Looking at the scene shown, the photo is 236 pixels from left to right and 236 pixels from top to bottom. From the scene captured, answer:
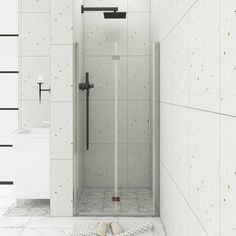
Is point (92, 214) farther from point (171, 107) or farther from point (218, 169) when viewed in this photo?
point (218, 169)

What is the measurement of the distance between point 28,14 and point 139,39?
1.27 meters

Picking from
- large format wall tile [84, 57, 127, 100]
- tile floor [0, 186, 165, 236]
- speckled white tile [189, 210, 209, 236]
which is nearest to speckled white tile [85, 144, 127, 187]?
large format wall tile [84, 57, 127, 100]

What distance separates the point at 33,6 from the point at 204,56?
10.5ft

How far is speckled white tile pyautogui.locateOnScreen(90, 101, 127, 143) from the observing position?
430 cm

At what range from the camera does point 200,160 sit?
62.1 inches

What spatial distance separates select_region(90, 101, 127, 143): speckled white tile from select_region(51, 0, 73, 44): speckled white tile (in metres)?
1.16

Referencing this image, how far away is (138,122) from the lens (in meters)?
4.32

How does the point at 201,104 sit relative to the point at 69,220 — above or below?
above

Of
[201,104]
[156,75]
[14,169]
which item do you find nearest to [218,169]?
[201,104]

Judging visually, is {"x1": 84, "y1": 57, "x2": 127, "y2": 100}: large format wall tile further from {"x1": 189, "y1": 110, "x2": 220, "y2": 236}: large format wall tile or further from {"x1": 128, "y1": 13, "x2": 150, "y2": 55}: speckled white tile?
{"x1": 189, "y1": 110, "x2": 220, "y2": 236}: large format wall tile

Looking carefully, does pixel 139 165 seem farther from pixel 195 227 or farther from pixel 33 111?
pixel 195 227

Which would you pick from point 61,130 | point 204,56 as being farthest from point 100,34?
point 204,56

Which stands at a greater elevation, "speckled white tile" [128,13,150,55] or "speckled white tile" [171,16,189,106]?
"speckled white tile" [128,13,150,55]

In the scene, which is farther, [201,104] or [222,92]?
[201,104]
